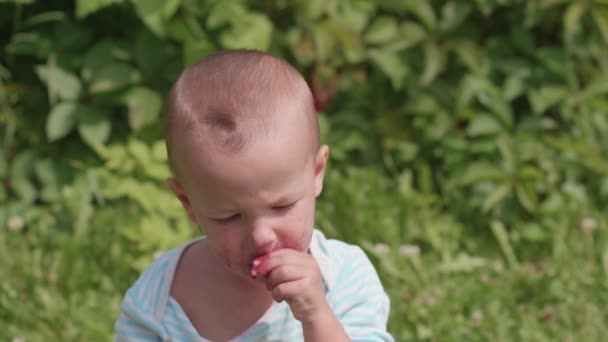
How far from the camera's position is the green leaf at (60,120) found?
360 cm

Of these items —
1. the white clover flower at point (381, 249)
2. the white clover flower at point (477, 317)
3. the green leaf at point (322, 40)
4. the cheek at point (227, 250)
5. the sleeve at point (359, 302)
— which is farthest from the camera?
the green leaf at point (322, 40)

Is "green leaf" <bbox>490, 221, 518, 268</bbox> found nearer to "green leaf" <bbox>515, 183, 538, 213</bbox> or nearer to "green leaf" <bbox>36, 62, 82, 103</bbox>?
"green leaf" <bbox>515, 183, 538, 213</bbox>

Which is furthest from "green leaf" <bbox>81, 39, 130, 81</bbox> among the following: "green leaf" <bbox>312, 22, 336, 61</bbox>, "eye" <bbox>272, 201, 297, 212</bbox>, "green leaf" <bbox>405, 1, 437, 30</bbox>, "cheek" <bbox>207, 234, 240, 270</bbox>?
"eye" <bbox>272, 201, 297, 212</bbox>

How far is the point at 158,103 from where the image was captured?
→ 143 inches

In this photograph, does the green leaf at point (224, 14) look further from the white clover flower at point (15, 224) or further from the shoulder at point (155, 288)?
the shoulder at point (155, 288)

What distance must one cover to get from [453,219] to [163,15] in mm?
1415

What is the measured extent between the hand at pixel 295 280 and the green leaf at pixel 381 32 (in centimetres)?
204

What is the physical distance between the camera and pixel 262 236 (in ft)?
5.99

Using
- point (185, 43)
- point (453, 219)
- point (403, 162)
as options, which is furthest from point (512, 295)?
point (185, 43)

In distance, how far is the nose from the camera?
182cm

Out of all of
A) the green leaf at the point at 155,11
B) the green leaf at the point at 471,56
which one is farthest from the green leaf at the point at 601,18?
the green leaf at the point at 155,11

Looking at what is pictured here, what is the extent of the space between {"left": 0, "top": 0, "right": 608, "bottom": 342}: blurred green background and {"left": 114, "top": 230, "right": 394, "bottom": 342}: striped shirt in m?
1.02

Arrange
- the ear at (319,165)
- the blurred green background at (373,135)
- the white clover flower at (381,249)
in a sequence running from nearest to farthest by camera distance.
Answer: the ear at (319,165) → the white clover flower at (381,249) → the blurred green background at (373,135)

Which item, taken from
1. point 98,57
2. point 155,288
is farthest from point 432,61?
point 155,288
